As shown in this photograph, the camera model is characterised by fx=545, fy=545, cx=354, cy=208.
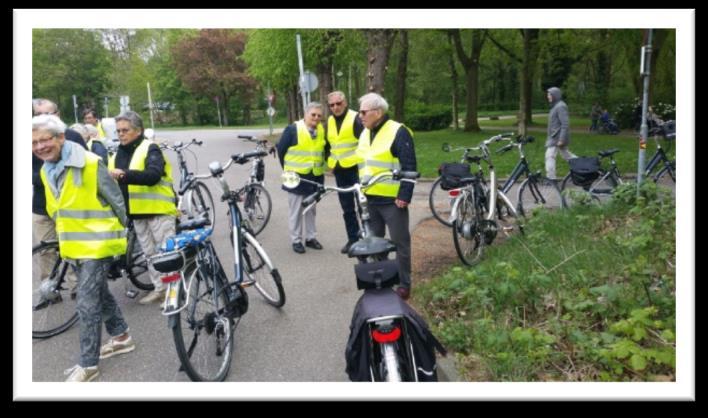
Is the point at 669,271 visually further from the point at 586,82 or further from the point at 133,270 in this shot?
the point at 586,82

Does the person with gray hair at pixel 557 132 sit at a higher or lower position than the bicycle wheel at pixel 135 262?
higher

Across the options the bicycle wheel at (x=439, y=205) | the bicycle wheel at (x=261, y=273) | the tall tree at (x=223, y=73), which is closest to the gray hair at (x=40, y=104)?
the bicycle wheel at (x=261, y=273)

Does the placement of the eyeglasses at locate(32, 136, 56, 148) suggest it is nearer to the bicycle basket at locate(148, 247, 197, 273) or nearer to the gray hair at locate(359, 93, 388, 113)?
the bicycle basket at locate(148, 247, 197, 273)

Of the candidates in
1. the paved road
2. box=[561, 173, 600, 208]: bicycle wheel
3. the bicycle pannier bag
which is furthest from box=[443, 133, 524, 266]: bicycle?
the bicycle pannier bag

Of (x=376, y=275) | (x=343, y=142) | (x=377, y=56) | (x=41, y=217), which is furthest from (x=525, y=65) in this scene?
(x=376, y=275)

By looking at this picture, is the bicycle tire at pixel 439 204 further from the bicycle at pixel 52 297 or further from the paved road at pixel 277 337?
the bicycle at pixel 52 297

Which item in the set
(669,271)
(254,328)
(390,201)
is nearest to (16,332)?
(254,328)

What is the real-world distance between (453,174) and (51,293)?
3957mm

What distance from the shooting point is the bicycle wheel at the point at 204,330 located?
11.2 ft

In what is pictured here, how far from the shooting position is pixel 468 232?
5.50 m

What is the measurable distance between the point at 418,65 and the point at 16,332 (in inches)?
1081

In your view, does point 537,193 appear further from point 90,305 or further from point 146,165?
point 90,305

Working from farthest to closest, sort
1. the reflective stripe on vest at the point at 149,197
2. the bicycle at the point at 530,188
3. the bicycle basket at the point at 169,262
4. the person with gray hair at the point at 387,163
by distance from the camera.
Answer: the bicycle at the point at 530,188
the reflective stripe on vest at the point at 149,197
the person with gray hair at the point at 387,163
the bicycle basket at the point at 169,262

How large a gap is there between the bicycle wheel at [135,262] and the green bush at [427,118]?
2571cm
